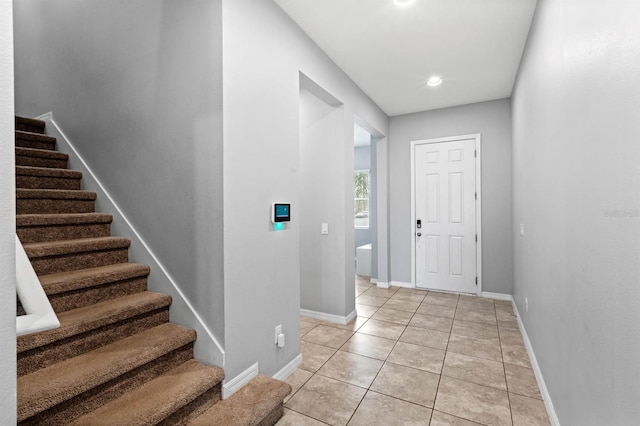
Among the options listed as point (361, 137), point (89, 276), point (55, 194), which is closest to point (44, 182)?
point (55, 194)

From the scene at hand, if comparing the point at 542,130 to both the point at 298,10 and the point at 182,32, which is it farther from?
the point at 182,32

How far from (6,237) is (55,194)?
2.09 meters

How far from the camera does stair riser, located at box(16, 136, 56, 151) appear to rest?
281cm

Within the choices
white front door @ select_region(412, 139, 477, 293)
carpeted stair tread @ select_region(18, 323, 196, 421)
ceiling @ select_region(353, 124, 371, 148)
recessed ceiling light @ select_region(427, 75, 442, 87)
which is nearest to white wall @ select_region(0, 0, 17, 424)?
carpeted stair tread @ select_region(18, 323, 196, 421)

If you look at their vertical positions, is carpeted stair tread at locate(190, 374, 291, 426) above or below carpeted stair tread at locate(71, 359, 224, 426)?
below

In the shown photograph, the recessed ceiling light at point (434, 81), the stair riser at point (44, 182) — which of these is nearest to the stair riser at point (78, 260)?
the stair riser at point (44, 182)

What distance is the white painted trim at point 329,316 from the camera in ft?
11.2

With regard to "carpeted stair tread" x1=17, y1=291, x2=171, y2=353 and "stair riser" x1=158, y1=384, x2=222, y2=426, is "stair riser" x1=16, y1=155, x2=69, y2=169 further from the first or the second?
Answer: "stair riser" x1=158, y1=384, x2=222, y2=426

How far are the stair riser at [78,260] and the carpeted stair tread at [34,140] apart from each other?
1540 mm

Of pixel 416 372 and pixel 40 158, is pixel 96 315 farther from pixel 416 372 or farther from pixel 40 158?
pixel 416 372

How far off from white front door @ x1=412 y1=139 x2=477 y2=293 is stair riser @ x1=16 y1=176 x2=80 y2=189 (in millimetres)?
4240

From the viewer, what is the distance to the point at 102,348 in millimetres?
1719

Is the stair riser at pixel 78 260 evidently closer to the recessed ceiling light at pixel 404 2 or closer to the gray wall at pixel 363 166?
the recessed ceiling light at pixel 404 2

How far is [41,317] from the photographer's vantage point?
840 millimetres
